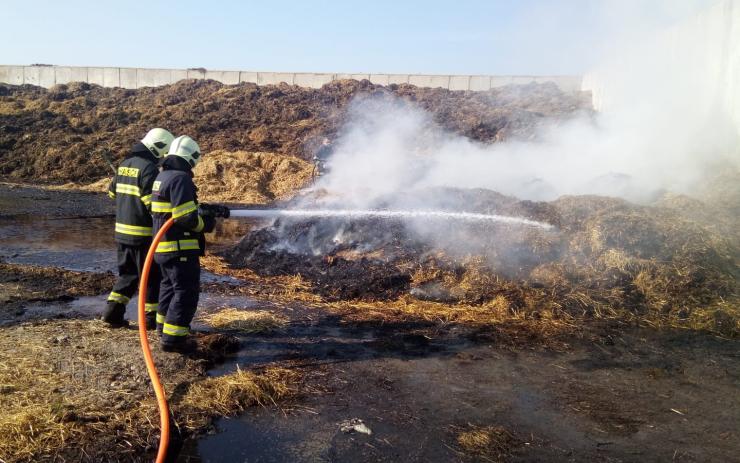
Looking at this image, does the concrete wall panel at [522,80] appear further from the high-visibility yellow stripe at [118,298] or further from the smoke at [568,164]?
the high-visibility yellow stripe at [118,298]

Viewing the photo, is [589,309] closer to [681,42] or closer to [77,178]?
[681,42]

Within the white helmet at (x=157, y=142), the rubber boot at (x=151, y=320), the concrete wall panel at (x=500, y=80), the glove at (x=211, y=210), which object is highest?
the concrete wall panel at (x=500, y=80)

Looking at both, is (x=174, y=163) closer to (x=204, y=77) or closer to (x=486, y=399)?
(x=486, y=399)

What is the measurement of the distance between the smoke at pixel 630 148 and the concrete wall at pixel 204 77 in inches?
518

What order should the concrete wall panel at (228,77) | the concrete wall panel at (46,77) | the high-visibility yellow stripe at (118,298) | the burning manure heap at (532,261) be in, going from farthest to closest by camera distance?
the concrete wall panel at (46,77) < the concrete wall panel at (228,77) < the burning manure heap at (532,261) < the high-visibility yellow stripe at (118,298)

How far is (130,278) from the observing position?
4871mm

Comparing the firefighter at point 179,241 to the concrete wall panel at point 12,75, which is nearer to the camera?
the firefighter at point 179,241

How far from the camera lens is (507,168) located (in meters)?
14.7

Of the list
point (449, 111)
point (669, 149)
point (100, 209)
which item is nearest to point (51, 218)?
point (100, 209)

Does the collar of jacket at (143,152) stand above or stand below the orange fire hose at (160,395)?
above

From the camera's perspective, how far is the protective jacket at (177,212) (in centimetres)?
426

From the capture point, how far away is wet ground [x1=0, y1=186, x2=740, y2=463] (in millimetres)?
3217

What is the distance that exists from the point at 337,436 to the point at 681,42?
14.1 m

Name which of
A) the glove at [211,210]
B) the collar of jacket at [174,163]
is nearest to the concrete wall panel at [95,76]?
the collar of jacket at [174,163]
